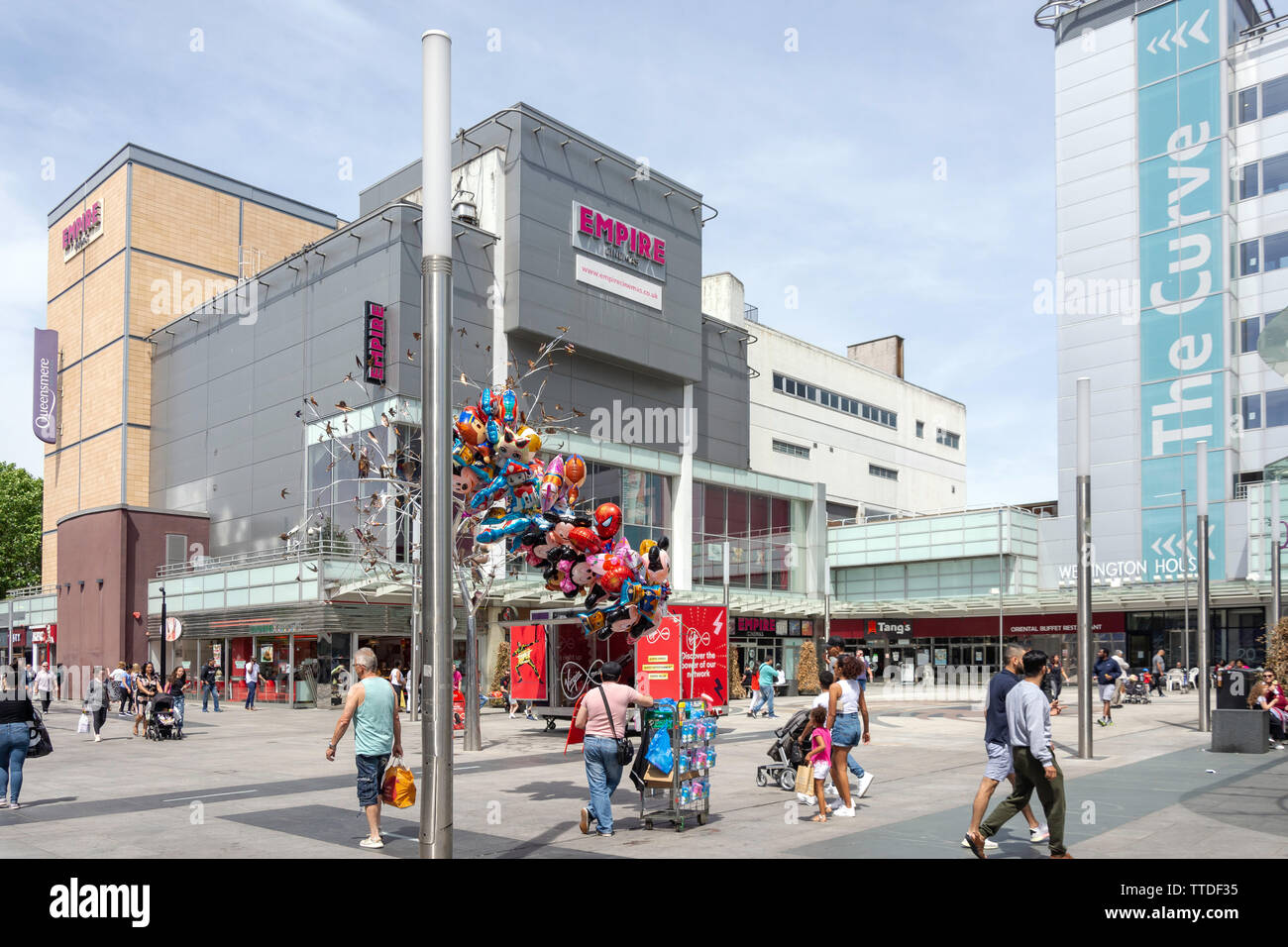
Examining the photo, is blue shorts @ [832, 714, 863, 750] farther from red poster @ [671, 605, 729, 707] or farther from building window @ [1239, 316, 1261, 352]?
building window @ [1239, 316, 1261, 352]

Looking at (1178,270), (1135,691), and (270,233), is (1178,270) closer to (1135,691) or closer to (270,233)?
(1135,691)

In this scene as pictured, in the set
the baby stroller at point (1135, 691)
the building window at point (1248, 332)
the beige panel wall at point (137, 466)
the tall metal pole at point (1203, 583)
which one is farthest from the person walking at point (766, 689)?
the building window at point (1248, 332)

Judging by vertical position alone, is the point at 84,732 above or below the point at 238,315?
below

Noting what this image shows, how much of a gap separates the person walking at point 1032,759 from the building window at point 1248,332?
160 ft

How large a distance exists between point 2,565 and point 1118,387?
64054mm

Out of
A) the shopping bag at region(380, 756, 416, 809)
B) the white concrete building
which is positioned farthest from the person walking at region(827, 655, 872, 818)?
the white concrete building

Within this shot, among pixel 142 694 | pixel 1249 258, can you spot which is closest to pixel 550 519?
pixel 142 694

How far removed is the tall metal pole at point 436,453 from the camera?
7918 mm

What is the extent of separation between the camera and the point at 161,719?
23.5 m

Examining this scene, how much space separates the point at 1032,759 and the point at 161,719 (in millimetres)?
19981

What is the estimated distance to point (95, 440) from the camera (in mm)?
51500
